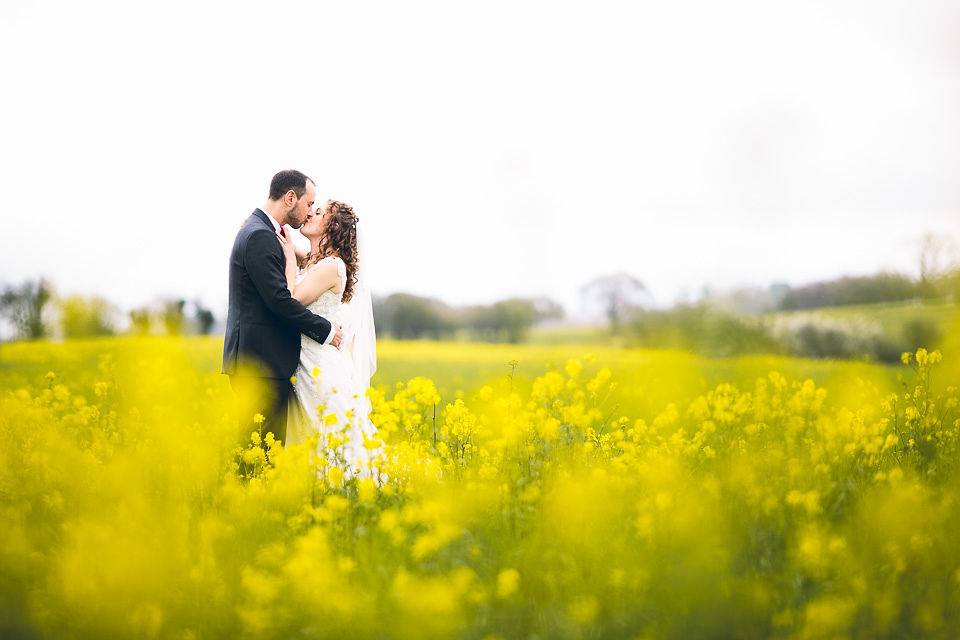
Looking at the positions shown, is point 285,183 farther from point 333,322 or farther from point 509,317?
point 509,317

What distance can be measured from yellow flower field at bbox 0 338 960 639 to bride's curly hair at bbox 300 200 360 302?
1.13 metres

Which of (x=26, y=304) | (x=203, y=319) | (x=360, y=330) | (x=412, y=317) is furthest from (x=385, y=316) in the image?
(x=360, y=330)

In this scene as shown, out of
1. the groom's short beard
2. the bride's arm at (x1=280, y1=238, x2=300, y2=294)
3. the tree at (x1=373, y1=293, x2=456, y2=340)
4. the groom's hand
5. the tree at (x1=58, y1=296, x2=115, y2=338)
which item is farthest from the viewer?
the tree at (x1=373, y1=293, x2=456, y2=340)

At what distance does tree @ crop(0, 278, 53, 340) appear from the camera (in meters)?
17.8

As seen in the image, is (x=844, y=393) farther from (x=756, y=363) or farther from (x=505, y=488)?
(x=505, y=488)

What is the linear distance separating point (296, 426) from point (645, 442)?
266 cm

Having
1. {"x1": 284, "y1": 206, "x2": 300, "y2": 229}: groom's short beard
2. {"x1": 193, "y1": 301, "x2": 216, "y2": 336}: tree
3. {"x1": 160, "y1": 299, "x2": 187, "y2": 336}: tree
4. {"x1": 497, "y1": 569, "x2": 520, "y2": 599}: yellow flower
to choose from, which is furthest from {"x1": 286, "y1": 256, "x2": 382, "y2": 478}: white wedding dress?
{"x1": 193, "y1": 301, "x2": 216, "y2": 336}: tree

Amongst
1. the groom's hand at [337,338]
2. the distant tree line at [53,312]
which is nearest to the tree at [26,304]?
the distant tree line at [53,312]

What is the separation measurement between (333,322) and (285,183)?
1121 millimetres

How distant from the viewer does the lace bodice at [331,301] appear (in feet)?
20.8

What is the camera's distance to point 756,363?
9.59 meters

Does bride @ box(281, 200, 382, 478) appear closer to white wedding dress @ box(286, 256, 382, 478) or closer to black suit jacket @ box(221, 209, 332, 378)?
white wedding dress @ box(286, 256, 382, 478)

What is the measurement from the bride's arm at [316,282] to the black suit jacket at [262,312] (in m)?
0.16

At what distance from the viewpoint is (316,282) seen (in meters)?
6.23
